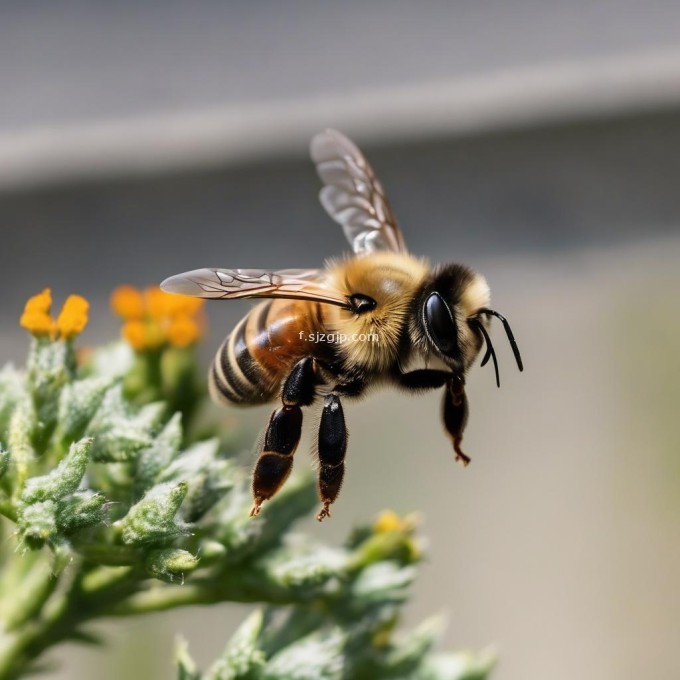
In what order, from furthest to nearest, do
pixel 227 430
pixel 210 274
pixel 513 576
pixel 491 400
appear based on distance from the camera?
pixel 491 400 < pixel 513 576 < pixel 227 430 < pixel 210 274

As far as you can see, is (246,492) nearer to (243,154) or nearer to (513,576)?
(513,576)

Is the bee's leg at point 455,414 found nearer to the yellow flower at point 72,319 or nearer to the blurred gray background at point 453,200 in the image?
the yellow flower at point 72,319

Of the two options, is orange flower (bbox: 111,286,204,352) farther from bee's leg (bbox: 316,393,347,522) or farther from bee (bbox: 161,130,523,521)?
bee's leg (bbox: 316,393,347,522)

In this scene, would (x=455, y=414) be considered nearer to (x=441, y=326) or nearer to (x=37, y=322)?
(x=441, y=326)

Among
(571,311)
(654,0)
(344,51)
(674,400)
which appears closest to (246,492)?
(674,400)

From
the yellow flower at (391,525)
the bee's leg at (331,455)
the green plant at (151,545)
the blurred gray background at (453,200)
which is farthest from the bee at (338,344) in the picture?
the blurred gray background at (453,200)

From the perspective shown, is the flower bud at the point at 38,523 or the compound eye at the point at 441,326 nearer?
the flower bud at the point at 38,523

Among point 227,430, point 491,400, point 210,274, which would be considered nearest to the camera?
point 210,274
